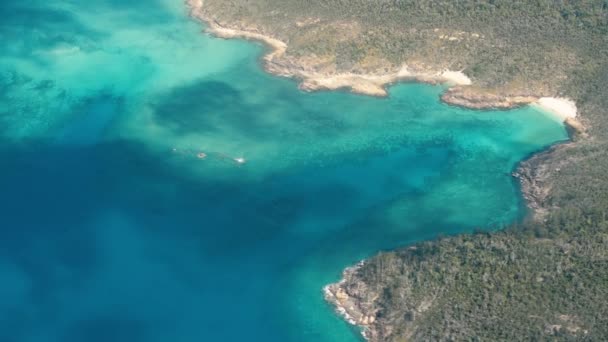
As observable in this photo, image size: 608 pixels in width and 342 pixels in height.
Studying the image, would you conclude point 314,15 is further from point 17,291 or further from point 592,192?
point 17,291

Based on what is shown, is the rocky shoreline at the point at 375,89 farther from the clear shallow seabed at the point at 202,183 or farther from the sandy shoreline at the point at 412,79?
the clear shallow seabed at the point at 202,183

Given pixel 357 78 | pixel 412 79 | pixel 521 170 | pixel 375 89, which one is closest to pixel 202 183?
pixel 375 89

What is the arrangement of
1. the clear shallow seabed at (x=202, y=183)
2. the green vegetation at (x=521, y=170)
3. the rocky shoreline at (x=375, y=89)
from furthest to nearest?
the rocky shoreline at (x=375, y=89) → the clear shallow seabed at (x=202, y=183) → the green vegetation at (x=521, y=170)

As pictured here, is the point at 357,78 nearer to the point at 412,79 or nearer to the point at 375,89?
the point at 375,89

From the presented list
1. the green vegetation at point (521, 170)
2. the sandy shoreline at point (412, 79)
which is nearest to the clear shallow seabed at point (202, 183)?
the sandy shoreline at point (412, 79)

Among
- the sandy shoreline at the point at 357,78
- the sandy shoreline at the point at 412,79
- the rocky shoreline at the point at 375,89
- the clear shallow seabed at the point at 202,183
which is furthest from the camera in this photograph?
the sandy shoreline at the point at 357,78

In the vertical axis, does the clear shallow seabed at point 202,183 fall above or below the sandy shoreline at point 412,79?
below

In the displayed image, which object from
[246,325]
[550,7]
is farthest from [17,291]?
[550,7]
